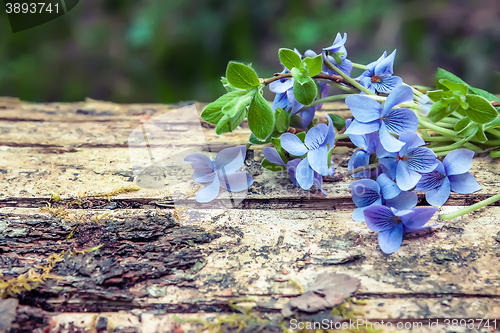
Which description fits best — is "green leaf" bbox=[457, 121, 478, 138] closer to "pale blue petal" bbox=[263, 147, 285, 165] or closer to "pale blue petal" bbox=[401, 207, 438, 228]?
"pale blue petal" bbox=[401, 207, 438, 228]

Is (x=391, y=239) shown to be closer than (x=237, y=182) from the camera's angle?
Yes

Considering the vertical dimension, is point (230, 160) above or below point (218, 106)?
below

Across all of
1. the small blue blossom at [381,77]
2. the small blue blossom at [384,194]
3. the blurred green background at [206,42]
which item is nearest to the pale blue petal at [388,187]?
the small blue blossom at [384,194]

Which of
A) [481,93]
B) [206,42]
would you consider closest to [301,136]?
[481,93]

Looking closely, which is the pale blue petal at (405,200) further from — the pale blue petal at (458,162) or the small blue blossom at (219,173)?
the small blue blossom at (219,173)

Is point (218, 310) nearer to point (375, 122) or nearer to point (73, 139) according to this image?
point (375, 122)

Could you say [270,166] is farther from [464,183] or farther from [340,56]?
[464,183]

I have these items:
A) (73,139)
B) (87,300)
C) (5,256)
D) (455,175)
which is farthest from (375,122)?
(73,139)
